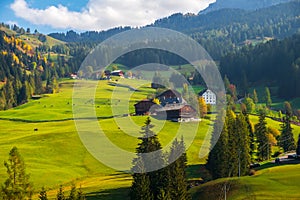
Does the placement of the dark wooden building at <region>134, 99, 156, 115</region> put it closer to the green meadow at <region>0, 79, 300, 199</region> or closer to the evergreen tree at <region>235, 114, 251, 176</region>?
the green meadow at <region>0, 79, 300, 199</region>

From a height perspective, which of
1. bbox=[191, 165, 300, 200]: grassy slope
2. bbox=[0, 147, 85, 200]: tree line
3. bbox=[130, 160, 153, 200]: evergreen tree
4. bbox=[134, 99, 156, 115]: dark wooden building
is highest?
bbox=[134, 99, 156, 115]: dark wooden building

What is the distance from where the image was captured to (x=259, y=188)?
168ft

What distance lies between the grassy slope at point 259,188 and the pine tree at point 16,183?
2730 cm

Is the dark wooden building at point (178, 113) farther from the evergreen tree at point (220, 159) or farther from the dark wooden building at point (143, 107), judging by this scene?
the evergreen tree at point (220, 159)

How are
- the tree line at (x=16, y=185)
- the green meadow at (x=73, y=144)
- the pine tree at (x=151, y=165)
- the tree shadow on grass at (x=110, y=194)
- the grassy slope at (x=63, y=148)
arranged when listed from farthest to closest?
the grassy slope at (x=63, y=148)
the green meadow at (x=73, y=144)
the tree shadow on grass at (x=110, y=194)
the pine tree at (x=151, y=165)
the tree line at (x=16, y=185)

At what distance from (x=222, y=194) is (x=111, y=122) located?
66.8 metres

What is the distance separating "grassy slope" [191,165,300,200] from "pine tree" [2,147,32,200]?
27.3 m

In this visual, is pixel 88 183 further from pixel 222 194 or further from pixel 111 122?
pixel 111 122

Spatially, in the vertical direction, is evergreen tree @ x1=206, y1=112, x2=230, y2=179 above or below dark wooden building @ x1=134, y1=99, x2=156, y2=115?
below

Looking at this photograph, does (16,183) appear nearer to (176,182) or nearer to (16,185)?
(16,185)

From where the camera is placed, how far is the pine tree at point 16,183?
1230 inches

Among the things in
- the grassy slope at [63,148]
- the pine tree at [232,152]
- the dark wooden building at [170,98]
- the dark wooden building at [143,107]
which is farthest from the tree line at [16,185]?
the dark wooden building at [170,98]

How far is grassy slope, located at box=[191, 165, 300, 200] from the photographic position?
48.8 meters

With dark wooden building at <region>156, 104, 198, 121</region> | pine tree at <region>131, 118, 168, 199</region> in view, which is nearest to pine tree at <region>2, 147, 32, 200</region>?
pine tree at <region>131, 118, 168, 199</region>
